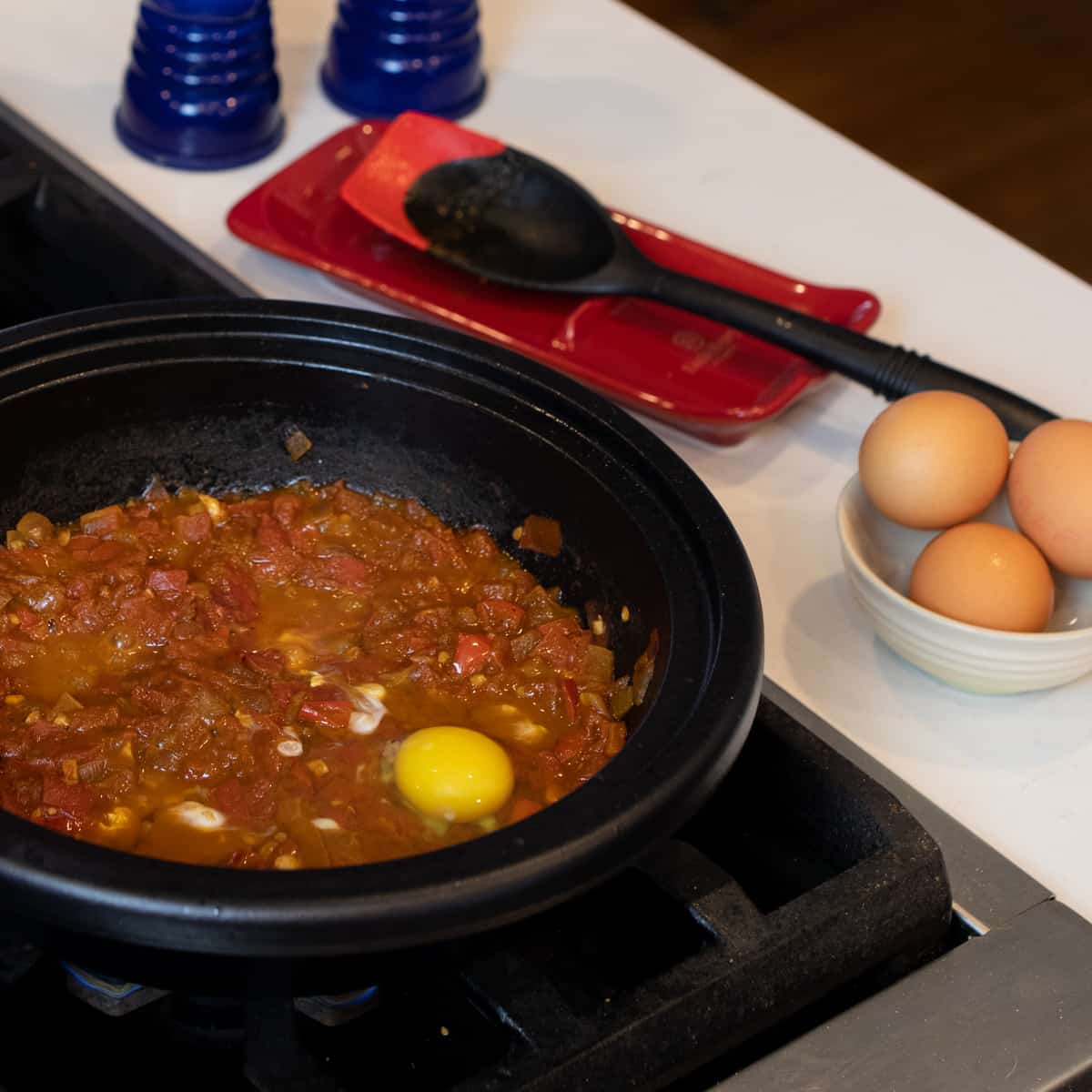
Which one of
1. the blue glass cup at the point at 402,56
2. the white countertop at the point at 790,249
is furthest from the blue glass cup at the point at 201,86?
the blue glass cup at the point at 402,56

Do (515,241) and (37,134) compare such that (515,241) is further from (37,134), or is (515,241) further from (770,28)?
(770,28)

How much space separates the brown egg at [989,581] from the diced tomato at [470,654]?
0.43m

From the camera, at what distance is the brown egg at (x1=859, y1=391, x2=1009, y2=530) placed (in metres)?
1.50

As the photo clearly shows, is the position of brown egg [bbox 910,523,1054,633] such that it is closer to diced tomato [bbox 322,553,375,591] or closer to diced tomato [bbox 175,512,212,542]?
diced tomato [bbox 322,553,375,591]

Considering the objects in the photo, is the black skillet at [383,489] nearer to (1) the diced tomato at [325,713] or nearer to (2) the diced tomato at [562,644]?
(2) the diced tomato at [562,644]

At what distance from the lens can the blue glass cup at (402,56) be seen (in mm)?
2195

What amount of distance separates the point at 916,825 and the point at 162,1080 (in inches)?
25.6

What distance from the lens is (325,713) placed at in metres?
1.35

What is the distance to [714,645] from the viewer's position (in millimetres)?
1219

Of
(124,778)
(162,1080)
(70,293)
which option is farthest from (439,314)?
(162,1080)

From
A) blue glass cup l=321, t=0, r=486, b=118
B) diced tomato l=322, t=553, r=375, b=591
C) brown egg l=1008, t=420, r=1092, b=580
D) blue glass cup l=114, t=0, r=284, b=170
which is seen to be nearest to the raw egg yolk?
diced tomato l=322, t=553, r=375, b=591

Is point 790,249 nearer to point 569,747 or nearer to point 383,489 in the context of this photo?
point 383,489

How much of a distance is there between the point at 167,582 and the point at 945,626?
732 millimetres

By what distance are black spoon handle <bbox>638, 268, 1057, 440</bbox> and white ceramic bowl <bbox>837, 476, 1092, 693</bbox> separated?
130 mm
